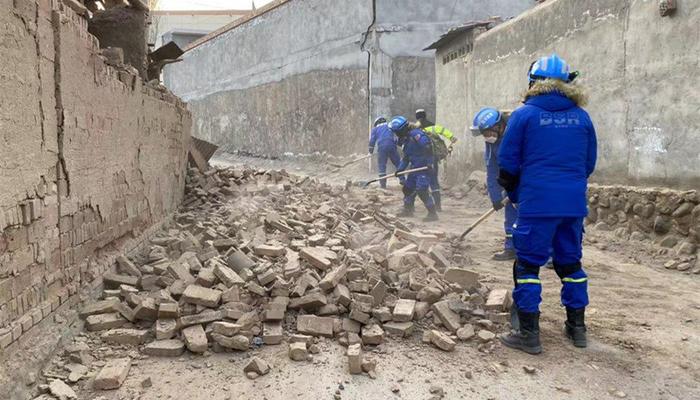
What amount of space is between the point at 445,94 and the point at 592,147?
28.4 ft

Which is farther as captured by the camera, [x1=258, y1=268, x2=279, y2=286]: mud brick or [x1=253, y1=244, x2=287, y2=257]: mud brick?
[x1=253, y1=244, x2=287, y2=257]: mud brick

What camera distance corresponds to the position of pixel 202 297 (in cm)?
358

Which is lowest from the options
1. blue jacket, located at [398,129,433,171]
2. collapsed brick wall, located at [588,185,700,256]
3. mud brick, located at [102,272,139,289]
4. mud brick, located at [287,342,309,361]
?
mud brick, located at [287,342,309,361]

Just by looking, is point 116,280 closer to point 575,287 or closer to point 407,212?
point 575,287

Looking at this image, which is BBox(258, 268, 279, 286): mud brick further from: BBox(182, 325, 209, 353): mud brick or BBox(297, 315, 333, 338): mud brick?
BBox(182, 325, 209, 353): mud brick

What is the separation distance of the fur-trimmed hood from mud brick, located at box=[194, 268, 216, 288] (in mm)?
2674

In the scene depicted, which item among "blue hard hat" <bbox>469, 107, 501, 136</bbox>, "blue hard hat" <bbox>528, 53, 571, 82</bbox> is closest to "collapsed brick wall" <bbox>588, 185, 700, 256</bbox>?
"blue hard hat" <bbox>469, 107, 501, 136</bbox>

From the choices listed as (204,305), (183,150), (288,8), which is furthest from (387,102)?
(204,305)

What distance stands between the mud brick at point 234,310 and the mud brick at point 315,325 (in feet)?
1.28

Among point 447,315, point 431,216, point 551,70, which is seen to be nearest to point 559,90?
point 551,70

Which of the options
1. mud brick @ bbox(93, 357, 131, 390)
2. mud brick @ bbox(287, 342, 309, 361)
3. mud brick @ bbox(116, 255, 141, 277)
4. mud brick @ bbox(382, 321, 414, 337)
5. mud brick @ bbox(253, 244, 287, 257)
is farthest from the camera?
mud brick @ bbox(253, 244, 287, 257)

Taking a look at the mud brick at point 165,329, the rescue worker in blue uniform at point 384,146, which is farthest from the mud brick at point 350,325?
the rescue worker in blue uniform at point 384,146

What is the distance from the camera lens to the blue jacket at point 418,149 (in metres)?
8.45

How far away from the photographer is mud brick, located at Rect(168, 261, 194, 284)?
4043mm
